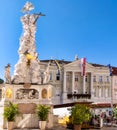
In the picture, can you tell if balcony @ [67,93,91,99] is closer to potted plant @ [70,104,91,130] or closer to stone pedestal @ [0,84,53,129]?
stone pedestal @ [0,84,53,129]

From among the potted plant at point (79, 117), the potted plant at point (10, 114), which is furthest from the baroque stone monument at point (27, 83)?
the potted plant at point (79, 117)

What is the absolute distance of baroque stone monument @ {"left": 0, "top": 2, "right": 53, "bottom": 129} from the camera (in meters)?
28.0

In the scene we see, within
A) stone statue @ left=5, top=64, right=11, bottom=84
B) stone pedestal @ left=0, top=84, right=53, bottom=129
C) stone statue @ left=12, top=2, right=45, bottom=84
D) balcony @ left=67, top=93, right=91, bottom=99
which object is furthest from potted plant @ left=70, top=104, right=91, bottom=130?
balcony @ left=67, top=93, right=91, bottom=99

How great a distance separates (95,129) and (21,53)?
8910 millimetres

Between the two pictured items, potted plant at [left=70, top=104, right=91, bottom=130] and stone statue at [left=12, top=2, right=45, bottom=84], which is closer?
potted plant at [left=70, top=104, right=91, bottom=130]

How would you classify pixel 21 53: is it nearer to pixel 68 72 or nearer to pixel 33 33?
pixel 33 33

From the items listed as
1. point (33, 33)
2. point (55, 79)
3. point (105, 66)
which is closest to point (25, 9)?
point (33, 33)

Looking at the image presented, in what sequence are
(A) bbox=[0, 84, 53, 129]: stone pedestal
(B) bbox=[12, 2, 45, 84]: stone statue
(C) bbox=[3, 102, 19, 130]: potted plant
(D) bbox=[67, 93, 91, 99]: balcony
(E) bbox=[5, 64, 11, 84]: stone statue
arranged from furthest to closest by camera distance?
(D) bbox=[67, 93, 91, 99]: balcony, (B) bbox=[12, 2, 45, 84]: stone statue, (E) bbox=[5, 64, 11, 84]: stone statue, (A) bbox=[0, 84, 53, 129]: stone pedestal, (C) bbox=[3, 102, 19, 130]: potted plant

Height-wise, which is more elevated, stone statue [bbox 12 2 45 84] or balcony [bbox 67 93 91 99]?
stone statue [bbox 12 2 45 84]

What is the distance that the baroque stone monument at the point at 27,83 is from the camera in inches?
1103

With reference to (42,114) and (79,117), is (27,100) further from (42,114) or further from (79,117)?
(79,117)

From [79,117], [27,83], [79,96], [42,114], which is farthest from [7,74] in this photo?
[79,96]

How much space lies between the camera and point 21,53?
30.5m

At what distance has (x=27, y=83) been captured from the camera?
94.9ft
